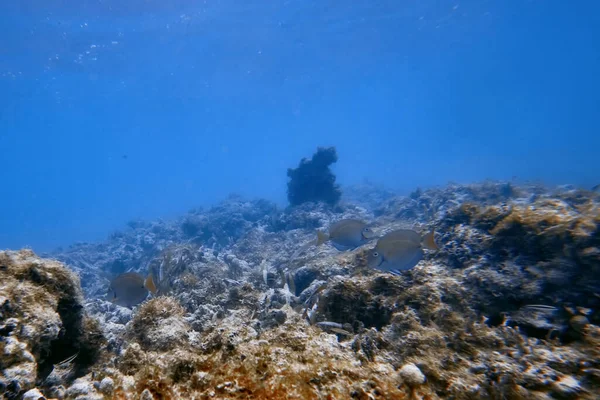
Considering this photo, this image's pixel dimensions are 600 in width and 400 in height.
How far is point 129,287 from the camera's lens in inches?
144

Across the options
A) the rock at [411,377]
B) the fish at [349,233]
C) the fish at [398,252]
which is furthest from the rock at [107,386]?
the fish at [349,233]

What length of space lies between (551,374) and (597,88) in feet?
710

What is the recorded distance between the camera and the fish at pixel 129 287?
12.0ft

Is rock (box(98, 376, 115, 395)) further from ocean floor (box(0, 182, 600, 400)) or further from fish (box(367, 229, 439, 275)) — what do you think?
fish (box(367, 229, 439, 275))

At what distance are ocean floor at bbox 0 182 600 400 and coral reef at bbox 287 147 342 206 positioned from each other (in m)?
10.8

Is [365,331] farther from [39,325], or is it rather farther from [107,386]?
[39,325]

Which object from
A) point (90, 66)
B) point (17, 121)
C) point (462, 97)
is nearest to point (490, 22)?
point (90, 66)

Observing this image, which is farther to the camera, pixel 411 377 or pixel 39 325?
pixel 39 325

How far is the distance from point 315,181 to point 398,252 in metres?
13.3

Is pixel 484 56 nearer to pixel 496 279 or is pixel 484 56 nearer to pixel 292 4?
pixel 292 4

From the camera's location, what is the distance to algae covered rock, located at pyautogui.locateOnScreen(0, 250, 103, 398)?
1.85 m

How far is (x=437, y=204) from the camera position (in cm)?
1273

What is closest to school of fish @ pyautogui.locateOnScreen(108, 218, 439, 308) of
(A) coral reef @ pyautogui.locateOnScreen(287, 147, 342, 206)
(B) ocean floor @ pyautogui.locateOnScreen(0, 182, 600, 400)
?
(B) ocean floor @ pyautogui.locateOnScreen(0, 182, 600, 400)

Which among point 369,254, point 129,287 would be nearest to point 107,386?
point 129,287
